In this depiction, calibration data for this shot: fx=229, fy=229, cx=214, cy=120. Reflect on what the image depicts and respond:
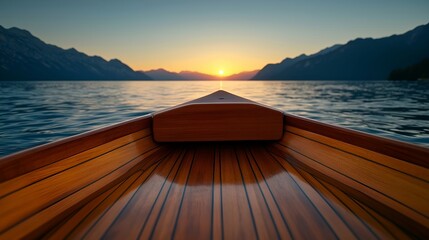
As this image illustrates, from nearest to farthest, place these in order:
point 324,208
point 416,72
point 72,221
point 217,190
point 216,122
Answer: point 72,221 < point 324,208 < point 217,190 < point 216,122 < point 416,72

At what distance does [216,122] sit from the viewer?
8.04 ft

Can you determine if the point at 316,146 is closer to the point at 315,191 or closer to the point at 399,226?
the point at 315,191

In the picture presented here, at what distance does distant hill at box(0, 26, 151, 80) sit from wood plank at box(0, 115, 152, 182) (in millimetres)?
159556

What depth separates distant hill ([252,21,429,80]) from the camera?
114 m

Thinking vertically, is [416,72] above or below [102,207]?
above

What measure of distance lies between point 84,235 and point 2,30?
224571 mm

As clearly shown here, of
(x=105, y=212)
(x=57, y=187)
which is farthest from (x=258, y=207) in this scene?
(x=57, y=187)

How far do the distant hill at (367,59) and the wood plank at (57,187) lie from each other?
13528 cm

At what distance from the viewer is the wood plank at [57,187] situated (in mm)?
1070

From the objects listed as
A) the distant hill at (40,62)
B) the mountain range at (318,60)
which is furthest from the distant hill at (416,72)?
the distant hill at (40,62)

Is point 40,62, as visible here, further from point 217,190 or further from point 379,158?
point 379,158

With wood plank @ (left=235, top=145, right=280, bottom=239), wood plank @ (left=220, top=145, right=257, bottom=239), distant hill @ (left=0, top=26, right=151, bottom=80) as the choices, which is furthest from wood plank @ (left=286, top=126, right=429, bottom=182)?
distant hill @ (left=0, top=26, right=151, bottom=80)

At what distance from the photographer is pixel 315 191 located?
5.16 feet

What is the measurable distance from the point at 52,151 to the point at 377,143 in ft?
6.35
